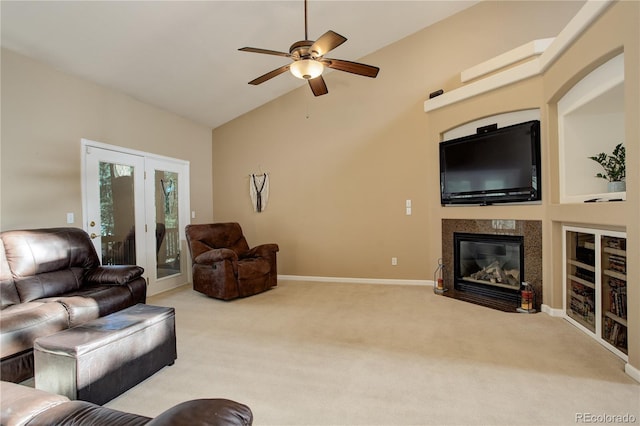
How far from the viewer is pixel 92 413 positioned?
1.08m

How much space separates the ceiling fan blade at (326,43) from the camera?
7.89 feet

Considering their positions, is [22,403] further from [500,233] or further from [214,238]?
[500,233]

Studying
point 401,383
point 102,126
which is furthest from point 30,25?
point 401,383

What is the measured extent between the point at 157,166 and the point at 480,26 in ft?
16.8

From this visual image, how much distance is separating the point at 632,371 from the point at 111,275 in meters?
4.29

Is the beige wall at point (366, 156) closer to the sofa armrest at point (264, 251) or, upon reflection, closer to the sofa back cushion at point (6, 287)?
the sofa armrest at point (264, 251)

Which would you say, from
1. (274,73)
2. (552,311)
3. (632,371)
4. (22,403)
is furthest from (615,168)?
(22,403)

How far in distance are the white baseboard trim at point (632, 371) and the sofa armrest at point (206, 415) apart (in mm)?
2583

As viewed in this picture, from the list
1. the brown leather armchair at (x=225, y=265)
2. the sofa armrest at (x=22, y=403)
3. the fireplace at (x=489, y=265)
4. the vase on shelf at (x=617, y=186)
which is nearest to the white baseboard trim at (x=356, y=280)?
the fireplace at (x=489, y=265)

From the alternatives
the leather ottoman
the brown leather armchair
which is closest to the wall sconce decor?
the brown leather armchair

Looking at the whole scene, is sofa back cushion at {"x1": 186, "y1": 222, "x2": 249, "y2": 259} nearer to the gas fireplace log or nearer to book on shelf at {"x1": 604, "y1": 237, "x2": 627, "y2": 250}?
the gas fireplace log

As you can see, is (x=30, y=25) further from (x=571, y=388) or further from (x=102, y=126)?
(x=571, y=388)

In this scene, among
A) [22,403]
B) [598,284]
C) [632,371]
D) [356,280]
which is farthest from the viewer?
[356,280]

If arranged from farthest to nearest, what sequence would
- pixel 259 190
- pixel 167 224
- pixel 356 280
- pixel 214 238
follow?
pixel 259 190 → pixel 356 280 → pixel 167 224 → pixel 214 238
